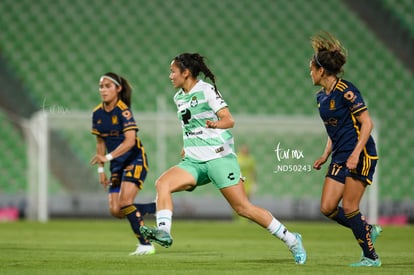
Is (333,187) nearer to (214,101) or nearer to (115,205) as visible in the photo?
(214,101)

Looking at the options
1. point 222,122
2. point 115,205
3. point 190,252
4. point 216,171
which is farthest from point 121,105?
point 222,122

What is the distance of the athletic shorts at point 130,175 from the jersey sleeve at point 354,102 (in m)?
3.13

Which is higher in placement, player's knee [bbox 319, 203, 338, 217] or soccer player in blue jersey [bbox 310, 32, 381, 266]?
soccer player in blue jersey [bbox 310, 32, 381, 266]

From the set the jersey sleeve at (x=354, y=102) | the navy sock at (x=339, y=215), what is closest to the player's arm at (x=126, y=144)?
the navy sock at (x=339, y=215)

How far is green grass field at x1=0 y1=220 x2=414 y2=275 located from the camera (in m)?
7.33

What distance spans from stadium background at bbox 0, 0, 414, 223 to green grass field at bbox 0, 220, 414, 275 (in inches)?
180

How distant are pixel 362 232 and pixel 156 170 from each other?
11440 mm

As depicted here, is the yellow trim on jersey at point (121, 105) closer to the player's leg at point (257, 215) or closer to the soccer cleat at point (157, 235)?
the player's leg at point (257, 215)

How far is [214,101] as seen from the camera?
793 centimetres

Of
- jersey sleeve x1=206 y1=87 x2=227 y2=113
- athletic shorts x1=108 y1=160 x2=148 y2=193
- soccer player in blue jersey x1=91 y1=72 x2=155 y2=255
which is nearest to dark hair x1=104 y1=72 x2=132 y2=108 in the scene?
soccer player in blue jersey x1=91 y1=72 x2=155 y2=255

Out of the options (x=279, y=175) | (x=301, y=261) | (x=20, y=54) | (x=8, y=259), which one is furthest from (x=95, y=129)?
(x=20, y=54)

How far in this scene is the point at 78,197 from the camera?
19.1 metres

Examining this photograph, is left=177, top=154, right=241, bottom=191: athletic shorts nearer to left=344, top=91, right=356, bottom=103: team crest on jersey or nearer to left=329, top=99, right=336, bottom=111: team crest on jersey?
left=329, top=99, right=336, bottom=111: team crest on jersey

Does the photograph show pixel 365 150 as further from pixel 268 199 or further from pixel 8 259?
pixel 268 199
